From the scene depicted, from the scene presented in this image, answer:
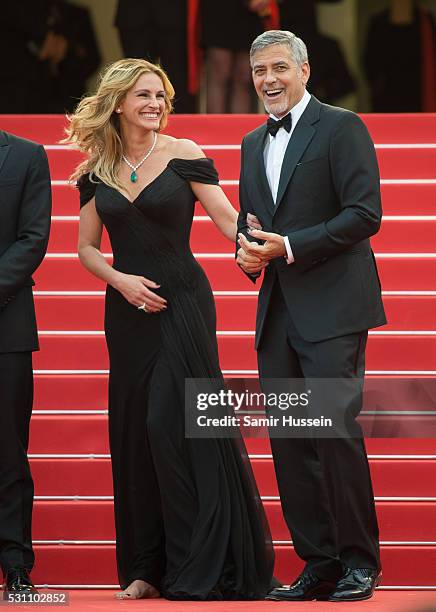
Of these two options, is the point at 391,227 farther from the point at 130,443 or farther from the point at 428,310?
the point at 130,443

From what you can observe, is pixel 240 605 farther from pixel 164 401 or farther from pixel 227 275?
pixel 227 275

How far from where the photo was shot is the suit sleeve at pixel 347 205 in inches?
192

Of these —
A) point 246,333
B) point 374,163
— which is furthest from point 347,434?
point 246,333

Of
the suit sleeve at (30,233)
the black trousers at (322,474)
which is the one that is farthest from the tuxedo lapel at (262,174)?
the suit sleeve at (30,233)

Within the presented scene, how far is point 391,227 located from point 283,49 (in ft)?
8.61

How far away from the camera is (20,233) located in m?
5.38

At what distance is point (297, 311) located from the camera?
16.3 feet

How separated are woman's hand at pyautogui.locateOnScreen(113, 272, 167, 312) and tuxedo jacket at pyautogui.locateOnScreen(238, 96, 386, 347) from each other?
444 mm

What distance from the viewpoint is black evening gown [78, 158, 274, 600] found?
527 cm

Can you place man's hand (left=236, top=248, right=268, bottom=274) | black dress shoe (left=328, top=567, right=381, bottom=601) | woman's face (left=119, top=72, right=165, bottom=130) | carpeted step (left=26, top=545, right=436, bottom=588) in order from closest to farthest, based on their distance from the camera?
black dress shoe (left=328, top=567, right=381, bottom=601) < man's hand (left=236, top=248, right=268, bottom=274) < woman's face (left=119, top=72, right=165, bottom=130) < carpeted step (left=26, top=545, right=436, bottom=588)

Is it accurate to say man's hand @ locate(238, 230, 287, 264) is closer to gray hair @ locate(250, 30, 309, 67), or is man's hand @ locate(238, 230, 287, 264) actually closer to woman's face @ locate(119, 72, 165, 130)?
gray hair @ locate(250, 30, 309, 67)

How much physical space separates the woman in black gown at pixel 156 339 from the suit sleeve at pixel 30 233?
187mm

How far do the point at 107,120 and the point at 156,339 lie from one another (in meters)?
0.83

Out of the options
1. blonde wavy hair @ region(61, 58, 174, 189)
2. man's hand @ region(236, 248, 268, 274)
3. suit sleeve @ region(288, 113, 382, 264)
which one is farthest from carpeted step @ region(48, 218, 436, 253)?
suit sleeve @ region(288, 113, 382, 264)
